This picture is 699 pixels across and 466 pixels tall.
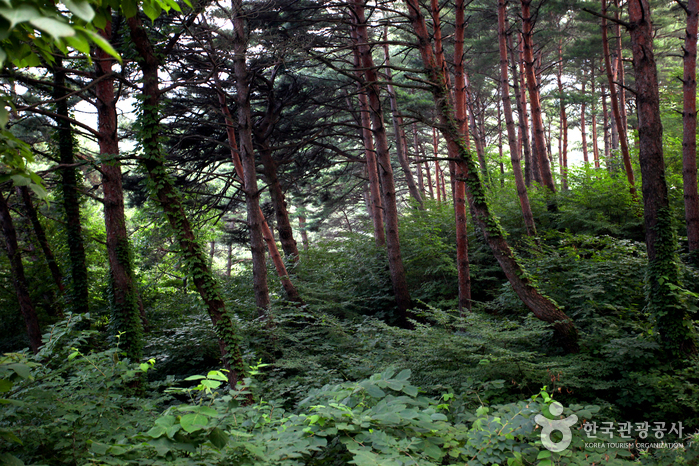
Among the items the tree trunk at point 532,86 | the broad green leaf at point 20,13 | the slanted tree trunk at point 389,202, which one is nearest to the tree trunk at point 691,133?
the tree trunk at point 532,86

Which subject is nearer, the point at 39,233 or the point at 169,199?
the point at 169,199

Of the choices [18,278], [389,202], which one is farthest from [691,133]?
[18,278]

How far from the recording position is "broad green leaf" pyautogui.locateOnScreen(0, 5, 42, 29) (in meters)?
0.89

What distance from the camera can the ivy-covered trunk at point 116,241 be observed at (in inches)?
255

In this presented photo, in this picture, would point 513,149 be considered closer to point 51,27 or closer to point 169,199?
point 169,199

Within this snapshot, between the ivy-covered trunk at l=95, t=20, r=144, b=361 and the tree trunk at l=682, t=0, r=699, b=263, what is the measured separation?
32.2 ft

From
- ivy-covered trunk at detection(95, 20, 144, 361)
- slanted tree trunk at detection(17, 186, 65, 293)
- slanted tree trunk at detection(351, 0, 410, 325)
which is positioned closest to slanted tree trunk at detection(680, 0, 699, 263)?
slanted tree trunk at detection(351, 0, 410, 325)

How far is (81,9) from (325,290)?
10166 mm

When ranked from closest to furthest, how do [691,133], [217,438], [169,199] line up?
[217,438]
[169,199]
[691,133]

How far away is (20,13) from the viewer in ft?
3.00

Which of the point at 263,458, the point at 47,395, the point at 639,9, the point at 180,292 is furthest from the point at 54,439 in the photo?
the point at 180,292

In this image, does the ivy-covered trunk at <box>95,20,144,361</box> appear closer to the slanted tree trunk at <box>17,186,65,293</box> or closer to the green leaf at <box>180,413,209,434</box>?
the slanted tree trunk at <box>17,186,65,293</box>

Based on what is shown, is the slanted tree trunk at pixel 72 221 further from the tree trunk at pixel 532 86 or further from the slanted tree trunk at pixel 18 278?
the tree trunk at pixel 532 86

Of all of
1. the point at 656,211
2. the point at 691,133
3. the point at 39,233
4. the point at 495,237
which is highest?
the point at 691,133
